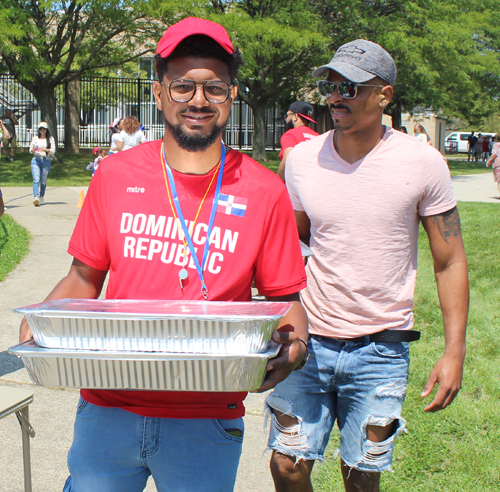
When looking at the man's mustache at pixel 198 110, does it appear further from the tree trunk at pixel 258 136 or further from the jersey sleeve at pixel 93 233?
the tree trunk at pixel 258 136

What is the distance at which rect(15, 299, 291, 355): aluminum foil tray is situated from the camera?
1.52m

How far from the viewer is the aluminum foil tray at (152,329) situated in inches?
59.9

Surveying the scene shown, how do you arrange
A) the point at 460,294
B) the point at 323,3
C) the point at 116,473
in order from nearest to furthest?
the point at 116,473 → the point at 460,294 → the point at 323,3

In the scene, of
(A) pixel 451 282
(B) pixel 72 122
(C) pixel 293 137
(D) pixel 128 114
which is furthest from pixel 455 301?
(D) pixel 128 114

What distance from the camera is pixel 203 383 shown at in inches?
61.4

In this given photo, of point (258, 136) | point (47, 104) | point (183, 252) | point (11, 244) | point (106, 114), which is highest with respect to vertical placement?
point (183, 252)

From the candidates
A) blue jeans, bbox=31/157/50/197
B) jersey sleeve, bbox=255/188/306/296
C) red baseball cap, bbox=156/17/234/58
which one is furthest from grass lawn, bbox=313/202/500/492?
blue jeans, bbox=31/157/50/197

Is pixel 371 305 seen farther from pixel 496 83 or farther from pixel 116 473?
pixel 496 83

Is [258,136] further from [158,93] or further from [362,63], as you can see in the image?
[158,93]

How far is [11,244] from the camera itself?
9.45m

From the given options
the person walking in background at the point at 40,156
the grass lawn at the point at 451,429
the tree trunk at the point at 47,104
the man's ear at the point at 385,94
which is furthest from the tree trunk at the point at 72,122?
the man's ear at the point at 385,94

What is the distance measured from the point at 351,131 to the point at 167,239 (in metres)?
1.29

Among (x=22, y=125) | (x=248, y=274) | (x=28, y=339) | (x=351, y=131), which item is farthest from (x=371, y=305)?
(x=22, y=125)

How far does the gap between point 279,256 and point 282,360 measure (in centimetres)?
33
